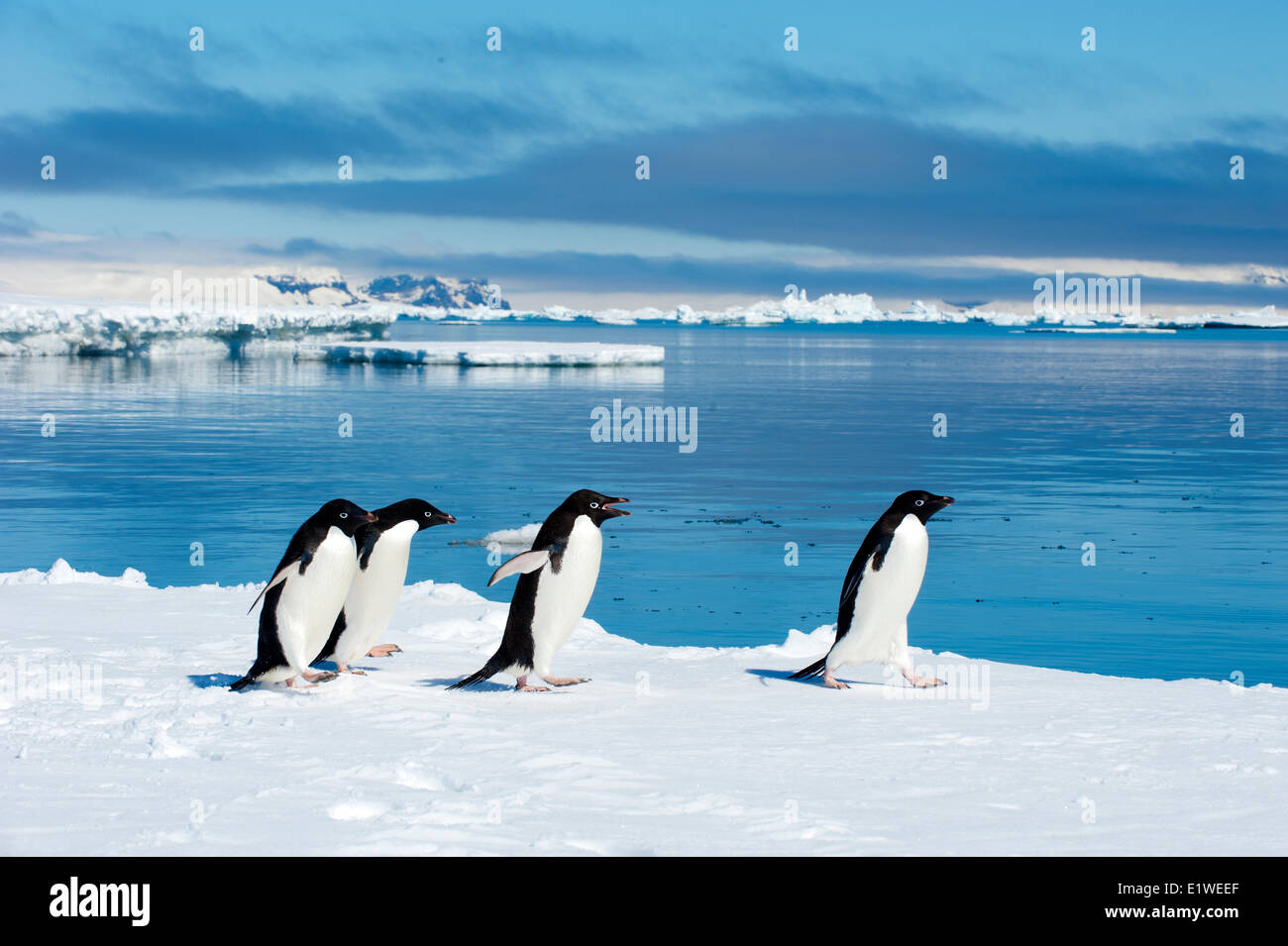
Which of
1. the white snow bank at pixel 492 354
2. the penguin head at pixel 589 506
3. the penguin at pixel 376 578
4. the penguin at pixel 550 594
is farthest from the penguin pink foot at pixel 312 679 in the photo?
the white snow bank at pixel 492 354

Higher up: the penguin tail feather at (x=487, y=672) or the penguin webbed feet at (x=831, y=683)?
the penguin tail feather at (x=487, y=672)

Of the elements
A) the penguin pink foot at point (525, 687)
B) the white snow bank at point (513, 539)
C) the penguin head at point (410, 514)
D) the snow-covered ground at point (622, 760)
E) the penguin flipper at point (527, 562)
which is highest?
the penguin head at point (410, 514)

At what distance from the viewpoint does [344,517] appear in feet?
22.0

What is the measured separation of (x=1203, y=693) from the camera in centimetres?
704

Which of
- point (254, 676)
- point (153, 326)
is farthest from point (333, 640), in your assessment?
point (153, 326)

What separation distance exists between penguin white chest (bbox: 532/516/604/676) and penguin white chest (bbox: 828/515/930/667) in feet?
4.64

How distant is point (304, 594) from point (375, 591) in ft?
2.24

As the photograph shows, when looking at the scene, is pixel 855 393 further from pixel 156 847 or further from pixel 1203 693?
pixel 156 847

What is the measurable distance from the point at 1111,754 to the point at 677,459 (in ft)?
62.0

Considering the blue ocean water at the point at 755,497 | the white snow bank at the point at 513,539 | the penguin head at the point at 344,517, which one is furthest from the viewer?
the white snow bank at the point at 513,539

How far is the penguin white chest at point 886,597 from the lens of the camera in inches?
279

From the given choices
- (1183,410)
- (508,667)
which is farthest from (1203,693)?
(1183,410)

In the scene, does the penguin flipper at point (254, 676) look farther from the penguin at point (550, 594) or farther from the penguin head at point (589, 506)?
the penguin head at point (589, 506)

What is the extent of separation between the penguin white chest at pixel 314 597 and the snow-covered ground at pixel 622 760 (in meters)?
0.24
